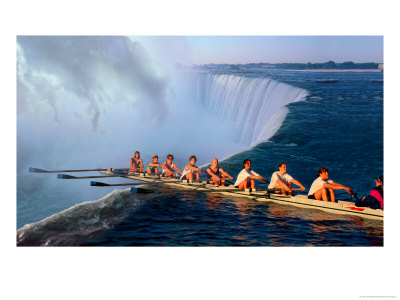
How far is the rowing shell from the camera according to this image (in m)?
11.7

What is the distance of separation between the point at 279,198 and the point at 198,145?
31.8 feet

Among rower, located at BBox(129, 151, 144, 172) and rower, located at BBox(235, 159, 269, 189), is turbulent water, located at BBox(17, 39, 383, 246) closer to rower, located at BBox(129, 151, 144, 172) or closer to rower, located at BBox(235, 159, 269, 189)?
rower, located at BBox(235, 159, 269, 189)

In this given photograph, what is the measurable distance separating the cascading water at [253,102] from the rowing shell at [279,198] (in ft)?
21.0

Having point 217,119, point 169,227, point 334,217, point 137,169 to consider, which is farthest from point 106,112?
point 334,217

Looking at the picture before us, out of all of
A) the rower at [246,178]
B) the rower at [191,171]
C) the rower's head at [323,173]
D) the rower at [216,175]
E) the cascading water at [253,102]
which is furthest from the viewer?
the cascading water at [253,102]

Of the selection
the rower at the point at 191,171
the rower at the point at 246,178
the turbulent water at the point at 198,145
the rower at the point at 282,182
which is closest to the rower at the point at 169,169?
the rower at the point at 191,171

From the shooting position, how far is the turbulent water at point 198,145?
36.1ft

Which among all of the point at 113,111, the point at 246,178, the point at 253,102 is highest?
the point at 253,102

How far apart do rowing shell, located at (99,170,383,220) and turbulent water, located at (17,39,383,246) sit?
0.87 feet

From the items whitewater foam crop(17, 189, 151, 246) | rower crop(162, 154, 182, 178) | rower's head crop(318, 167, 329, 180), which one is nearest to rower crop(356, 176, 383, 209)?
rower's head crop(318, 167, 329, 180)

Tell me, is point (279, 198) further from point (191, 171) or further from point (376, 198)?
point (191, 171)

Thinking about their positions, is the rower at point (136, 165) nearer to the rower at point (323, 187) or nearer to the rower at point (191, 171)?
the rower at point (191, 171)

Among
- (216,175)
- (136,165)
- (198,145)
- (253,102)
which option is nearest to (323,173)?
(216,175)

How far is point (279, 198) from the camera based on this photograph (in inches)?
518
